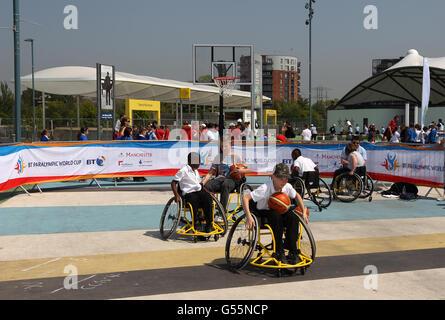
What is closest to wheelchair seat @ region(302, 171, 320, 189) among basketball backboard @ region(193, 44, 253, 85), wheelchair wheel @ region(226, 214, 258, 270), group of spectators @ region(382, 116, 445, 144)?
wheelchair wheel @ region(226, 214, 258, 270)

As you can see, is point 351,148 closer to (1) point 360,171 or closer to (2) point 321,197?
(1) point 360,171

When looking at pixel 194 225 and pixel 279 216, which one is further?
pixel 194 225

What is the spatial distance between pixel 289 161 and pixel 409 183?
3858mm

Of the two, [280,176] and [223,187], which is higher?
[280,176]

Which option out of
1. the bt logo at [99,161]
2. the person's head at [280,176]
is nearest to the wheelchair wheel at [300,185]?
the person's head at [280,176]

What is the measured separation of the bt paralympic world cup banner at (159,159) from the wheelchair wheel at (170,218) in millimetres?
5485

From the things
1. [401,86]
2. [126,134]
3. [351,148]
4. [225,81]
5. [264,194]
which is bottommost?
[264,194]

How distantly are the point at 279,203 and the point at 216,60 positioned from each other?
57.8 ft

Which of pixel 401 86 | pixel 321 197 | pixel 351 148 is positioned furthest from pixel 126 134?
pixel 401 86

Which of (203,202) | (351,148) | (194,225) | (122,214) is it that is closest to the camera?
(203,202)

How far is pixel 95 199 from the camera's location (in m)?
12.8

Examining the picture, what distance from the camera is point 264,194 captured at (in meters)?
6.50
